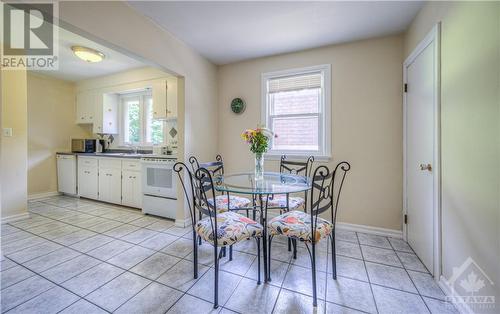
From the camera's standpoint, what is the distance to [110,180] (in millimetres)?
3639

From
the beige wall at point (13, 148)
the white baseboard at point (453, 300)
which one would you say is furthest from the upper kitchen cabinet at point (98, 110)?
the white baseboard at point (453, 300)

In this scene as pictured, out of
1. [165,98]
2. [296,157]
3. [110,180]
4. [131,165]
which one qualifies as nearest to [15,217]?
[110,180]

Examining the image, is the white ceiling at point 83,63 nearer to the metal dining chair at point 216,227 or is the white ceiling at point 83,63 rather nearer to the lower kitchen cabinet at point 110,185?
the lower kitchen cabinet at point 110,185

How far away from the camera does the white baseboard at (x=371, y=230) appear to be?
8.05 ft

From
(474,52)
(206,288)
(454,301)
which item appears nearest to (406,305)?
(454,301)

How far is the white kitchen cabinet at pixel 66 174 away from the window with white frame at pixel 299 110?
3.99m

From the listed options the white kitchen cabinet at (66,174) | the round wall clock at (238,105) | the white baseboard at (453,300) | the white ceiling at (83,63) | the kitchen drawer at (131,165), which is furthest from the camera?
the white kitchen cabinet at (66,174)

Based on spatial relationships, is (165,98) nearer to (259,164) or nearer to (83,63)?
(83,63)

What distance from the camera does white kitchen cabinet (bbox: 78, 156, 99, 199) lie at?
382cm

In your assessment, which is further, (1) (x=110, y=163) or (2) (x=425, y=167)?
(1) (x=110, y=163)

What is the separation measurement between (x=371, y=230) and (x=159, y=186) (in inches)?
116

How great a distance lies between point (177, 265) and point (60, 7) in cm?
227

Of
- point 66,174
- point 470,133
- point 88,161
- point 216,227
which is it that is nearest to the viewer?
point 470,133

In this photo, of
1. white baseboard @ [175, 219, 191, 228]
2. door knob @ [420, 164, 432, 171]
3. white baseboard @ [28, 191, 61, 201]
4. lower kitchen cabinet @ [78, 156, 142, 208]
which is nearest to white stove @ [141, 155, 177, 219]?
white baseboard @ [175, 219, 191, 228]
